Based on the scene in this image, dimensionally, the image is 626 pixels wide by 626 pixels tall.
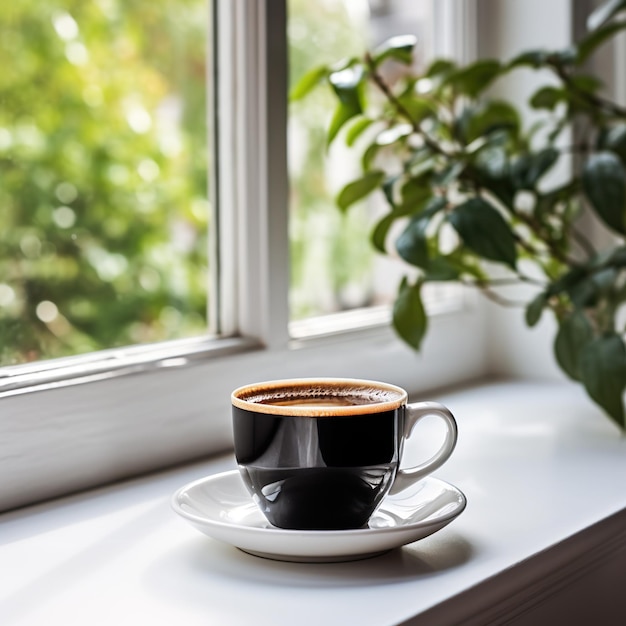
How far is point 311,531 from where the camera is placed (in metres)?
0.49

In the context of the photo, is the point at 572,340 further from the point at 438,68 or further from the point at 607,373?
the point at 438,68

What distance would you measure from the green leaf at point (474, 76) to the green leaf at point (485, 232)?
17cm

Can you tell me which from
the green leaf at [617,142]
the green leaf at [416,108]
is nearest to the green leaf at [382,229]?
the green leaf at [416,108]

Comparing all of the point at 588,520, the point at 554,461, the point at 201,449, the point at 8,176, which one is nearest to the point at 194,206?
the point at 8,176

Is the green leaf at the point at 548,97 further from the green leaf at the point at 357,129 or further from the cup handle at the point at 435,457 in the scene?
the cup handle at the point at 435,457

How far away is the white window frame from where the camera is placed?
667mm

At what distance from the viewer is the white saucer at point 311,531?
490 mm

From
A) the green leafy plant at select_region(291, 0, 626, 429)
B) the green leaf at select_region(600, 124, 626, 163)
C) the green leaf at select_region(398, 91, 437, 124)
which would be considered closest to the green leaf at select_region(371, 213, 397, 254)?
the green leafy plant at select_region(291, 0, 626, 429)

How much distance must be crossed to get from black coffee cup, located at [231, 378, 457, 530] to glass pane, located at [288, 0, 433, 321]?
Result: 1.76 feet

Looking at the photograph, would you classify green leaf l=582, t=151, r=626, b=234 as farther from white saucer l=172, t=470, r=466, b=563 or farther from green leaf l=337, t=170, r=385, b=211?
white saucer l=172, t=470, r=466, b=563

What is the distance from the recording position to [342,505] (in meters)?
0.51

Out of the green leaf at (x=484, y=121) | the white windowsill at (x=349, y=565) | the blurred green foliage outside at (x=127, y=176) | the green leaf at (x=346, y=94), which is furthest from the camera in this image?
the blurred green foliage outside at (x=127, y=176)

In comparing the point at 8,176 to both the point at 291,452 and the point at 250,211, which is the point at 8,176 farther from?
the point at 291,452

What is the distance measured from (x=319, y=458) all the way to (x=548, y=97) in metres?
0.52
